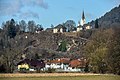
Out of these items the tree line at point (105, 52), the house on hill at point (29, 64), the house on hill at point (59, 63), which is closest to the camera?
the tree line at point (105, 52)

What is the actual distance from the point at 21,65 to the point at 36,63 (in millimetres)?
4974

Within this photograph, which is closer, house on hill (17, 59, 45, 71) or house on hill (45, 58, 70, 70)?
house on hill (17, 59, 45, 71)

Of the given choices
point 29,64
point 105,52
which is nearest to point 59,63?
point 29,64

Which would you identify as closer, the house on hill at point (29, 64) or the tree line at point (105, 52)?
the tree line at point (105, 52)

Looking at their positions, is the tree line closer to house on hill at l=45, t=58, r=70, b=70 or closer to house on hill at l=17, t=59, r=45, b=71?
house on hill at l=17, t=59, r=45, b=71

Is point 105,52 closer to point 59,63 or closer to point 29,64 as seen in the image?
point 29,64

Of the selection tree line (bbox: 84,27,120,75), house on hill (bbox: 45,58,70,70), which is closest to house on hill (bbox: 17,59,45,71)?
house on hill (bbox: 45,58,70,70)

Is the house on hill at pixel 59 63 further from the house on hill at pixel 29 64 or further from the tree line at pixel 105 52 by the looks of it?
the tree line at pixel 105 52

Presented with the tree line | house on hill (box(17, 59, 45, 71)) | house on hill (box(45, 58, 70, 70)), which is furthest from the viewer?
house on hill (box(45, 58, 70, 70))

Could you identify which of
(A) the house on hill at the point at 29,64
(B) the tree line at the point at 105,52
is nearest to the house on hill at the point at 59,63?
(A) the house on hill at the point at 29,64

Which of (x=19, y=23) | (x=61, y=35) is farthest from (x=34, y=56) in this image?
(x=19, y=23)

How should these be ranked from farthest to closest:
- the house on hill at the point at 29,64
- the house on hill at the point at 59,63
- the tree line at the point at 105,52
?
1. the house on hill at the point at 59,63
2. the house on hill at the point at 29,64
3. the tree line at the point at 105,52

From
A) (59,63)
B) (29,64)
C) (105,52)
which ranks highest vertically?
(59,63)

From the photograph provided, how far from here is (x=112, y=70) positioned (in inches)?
2372
